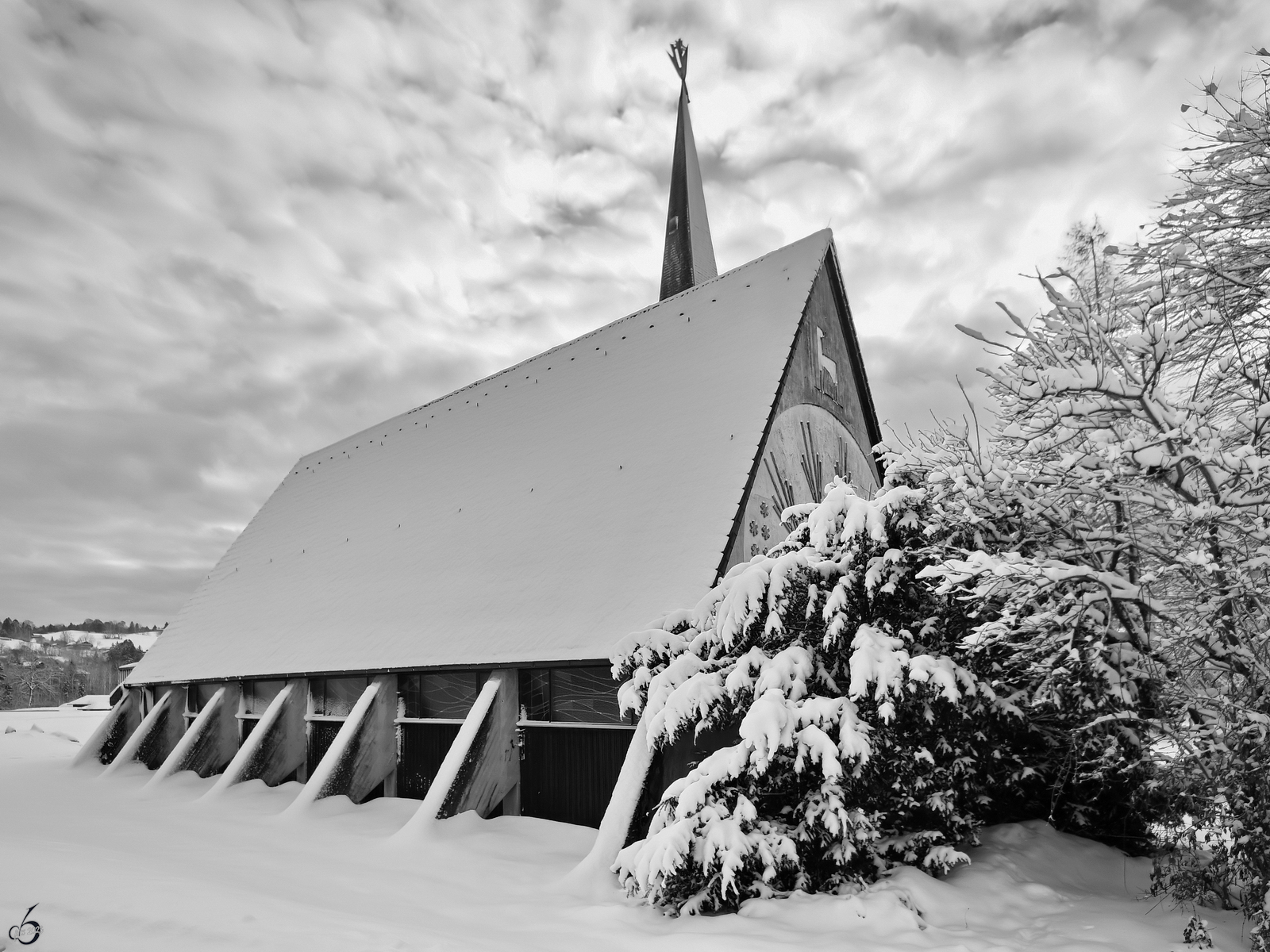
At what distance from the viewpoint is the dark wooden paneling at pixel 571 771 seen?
34.1ft

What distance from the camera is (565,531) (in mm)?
12688

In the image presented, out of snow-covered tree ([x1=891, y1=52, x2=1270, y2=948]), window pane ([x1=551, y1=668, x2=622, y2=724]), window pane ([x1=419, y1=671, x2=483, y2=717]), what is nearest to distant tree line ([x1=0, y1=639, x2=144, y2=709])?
window pane ([x1=419, y1=671, x2=483, y2=717])

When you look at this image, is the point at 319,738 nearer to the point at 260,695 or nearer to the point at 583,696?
the point at 260,695

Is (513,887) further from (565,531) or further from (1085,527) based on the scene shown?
(1085,527)

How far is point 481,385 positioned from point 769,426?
9.89 meters

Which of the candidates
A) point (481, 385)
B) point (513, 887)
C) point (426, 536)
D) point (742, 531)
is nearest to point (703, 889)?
point (513, 887)

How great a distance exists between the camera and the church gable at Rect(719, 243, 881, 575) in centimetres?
1148

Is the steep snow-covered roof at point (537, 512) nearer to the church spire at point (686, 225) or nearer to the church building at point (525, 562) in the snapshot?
the church building at point (525, 562)

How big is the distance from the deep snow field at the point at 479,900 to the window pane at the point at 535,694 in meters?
1.36

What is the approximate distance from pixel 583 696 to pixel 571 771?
100cm

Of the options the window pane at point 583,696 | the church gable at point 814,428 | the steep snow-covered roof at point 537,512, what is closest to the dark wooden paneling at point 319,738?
the steep snow-covered roof at point 537,512

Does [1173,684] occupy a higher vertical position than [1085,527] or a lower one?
lower

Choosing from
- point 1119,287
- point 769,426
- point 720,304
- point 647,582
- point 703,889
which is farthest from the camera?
point 720,304

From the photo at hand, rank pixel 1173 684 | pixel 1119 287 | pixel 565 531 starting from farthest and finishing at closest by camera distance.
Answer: pixel 565 531 → pixel 1119 287 → pixel 1173 684
